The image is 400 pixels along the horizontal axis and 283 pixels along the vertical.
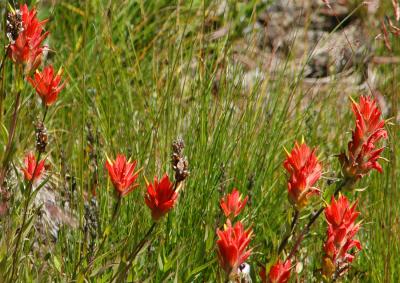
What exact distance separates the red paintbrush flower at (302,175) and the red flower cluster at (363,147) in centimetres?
9

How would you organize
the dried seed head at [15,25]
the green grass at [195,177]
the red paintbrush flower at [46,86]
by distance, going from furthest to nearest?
the green grass at [195,177] → the red paintbrush flower at [46,86] → the dried seed head at [15,25]

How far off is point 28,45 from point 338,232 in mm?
668

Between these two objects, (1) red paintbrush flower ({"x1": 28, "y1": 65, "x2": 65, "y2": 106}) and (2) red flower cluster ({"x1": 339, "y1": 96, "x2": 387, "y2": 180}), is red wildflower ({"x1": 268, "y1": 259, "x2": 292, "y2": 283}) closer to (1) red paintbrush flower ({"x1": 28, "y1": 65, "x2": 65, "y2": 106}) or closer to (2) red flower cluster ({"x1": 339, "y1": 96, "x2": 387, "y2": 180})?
(2) red flower cluster ({"x1": 339, "y1": 96, "x2": 387, "y2": 180})

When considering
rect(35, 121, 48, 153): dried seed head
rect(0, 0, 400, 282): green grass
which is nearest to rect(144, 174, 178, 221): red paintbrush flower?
rect(35, 121, 48, 153): dried seed head

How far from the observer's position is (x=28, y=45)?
1.56 meters

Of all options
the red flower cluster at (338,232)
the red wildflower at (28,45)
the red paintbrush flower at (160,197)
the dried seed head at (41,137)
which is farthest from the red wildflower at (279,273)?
the red wildflower at (28,45)

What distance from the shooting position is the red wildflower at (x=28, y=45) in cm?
154

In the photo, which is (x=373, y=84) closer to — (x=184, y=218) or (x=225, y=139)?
(x=225, y=139)

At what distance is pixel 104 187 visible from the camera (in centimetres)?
224

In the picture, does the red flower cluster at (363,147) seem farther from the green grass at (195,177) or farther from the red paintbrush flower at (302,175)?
the green grass at (195,177)

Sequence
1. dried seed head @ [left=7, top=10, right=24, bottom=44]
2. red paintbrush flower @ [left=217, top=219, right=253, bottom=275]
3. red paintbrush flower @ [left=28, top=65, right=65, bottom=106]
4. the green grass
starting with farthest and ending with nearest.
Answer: the green grass
red paintbrush flower @ [left=28, top=65, right=65, bottom=106]
dried seed head @ [left=7, top=10, right=24, bottom=44]
red paintbrush flower @ [left=217, top=219, right=253, bottom=275]

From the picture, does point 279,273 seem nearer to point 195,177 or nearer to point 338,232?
point 338,232

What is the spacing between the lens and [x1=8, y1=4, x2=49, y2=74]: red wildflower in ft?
5.07

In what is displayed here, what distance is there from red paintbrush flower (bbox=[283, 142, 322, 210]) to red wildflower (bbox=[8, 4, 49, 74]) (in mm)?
506
